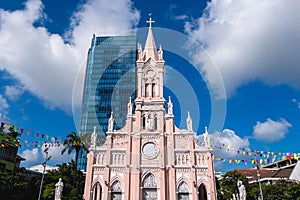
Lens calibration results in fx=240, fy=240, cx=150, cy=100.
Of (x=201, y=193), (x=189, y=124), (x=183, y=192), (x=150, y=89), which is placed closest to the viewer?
(x=183, y=192)

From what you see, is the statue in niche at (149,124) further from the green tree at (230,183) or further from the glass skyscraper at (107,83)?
the glass skyscraper at (107,83)

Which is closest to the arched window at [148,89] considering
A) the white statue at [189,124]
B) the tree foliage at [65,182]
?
the white statue at [189,124]

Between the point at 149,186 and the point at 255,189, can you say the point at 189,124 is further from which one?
the point at 255,189

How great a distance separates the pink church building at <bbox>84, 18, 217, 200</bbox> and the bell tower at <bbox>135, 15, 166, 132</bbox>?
156mm

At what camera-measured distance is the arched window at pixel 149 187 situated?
3249 cm

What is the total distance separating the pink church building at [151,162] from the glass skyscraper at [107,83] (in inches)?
1424

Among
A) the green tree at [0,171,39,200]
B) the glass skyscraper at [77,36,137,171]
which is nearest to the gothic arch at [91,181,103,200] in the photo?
the green tree at [0,171,39,200]

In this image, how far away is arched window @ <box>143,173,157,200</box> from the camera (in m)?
32.5

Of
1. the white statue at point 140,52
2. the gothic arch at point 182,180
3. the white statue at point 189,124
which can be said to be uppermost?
the white statue at point 140,52

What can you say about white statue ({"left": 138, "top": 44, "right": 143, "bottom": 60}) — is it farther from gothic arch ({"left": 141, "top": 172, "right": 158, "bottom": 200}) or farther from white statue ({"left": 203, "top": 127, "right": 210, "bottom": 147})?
gothic arch ({"left": 141, "top": 172, "right": 158, "bottom": 200})

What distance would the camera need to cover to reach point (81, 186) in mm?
43375

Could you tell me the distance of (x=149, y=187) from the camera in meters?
32.8

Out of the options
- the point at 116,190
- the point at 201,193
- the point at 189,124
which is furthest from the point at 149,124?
the point at 201,193

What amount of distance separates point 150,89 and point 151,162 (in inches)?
486
